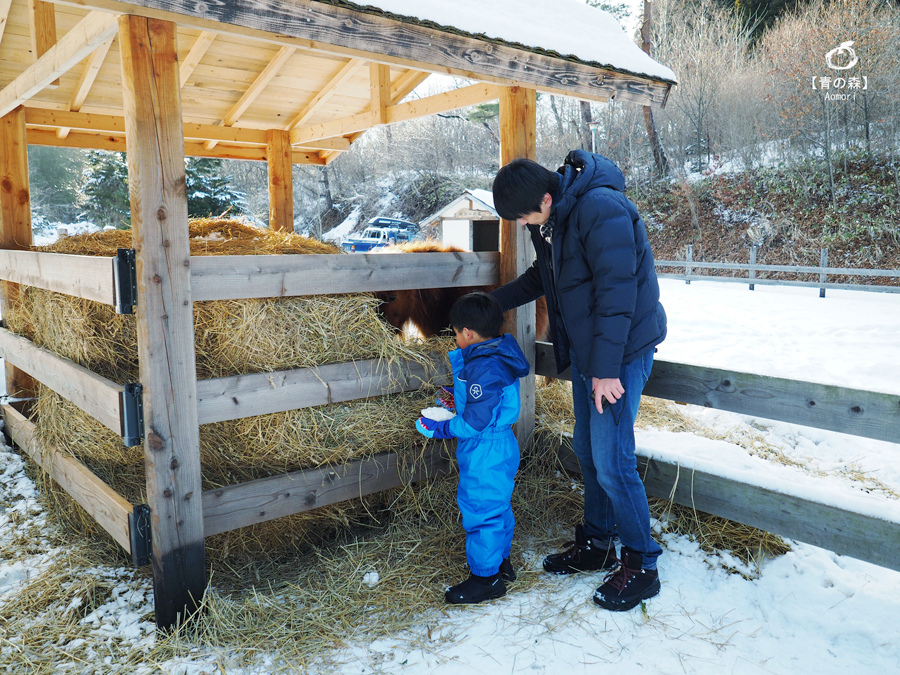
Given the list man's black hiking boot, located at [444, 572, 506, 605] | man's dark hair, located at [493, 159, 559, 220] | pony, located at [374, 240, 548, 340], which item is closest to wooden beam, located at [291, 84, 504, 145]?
pony, located at [374, 240, 548, 340]

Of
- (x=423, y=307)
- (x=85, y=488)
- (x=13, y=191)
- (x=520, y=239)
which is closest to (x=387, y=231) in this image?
(x=13, y=191)

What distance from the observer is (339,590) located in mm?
2791

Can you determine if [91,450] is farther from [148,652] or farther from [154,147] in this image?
[154,147]

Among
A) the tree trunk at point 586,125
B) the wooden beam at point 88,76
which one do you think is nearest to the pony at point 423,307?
the wooden beam at point 88,76

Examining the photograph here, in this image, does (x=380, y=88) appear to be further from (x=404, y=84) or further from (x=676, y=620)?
(x=676, y=620)

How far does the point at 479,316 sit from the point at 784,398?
1.35 metres

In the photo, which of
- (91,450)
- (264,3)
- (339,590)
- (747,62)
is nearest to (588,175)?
(264,3)

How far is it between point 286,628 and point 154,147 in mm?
1976

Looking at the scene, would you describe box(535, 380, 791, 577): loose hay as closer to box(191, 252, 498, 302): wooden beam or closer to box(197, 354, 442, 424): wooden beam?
box(197, 354, 442, 424): wooden beam

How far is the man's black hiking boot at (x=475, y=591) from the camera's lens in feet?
8.73

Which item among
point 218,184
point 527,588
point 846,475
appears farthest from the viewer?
point 218,184

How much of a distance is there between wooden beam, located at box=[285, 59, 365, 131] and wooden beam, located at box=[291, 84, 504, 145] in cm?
11

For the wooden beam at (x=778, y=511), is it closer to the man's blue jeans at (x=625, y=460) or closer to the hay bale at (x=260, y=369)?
the man's blue jeans at (x=625, y=460)

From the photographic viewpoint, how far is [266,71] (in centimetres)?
491
